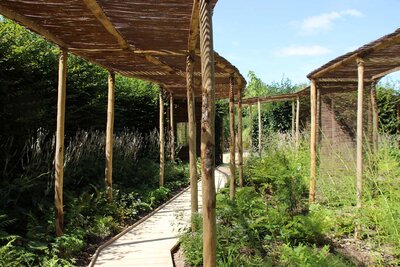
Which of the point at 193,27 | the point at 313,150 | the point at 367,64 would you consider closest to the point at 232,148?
the point at 313,150

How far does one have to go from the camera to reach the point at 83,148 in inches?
279

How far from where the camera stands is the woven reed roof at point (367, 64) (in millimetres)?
4370

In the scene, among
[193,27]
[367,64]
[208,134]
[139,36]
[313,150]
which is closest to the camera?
[208,134]

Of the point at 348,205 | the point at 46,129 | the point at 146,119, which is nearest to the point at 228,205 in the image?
the point at 348,205

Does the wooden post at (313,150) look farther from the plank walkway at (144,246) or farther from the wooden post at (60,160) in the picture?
the wooden post at (60,160)

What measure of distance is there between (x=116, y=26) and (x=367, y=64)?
3.86m

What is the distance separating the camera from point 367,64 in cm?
568

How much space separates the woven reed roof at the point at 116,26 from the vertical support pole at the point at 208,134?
34.1 inches

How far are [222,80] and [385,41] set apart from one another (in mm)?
4175

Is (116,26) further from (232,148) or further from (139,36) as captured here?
(232,148)

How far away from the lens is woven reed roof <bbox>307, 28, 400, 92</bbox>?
4370 mm

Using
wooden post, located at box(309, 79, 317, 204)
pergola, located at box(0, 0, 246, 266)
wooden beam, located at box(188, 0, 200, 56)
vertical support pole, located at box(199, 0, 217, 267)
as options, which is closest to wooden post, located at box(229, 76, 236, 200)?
pergola, located at box(0, 0, 246, 266)

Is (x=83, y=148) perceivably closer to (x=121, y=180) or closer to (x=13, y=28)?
(x=121, y=180)

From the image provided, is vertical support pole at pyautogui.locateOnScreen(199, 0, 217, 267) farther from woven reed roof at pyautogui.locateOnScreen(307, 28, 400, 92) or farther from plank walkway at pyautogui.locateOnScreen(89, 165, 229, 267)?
woven reed roof at pyautogui.locateOnScreen(307, 28, 400, 92)
